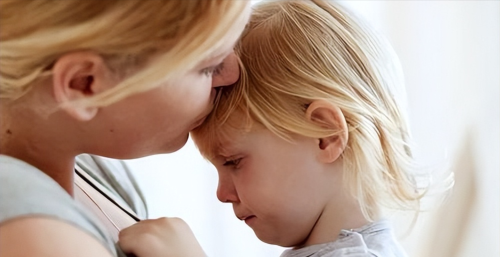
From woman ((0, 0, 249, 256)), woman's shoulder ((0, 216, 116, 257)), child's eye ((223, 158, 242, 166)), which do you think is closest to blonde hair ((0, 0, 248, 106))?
woman ((0, 0, 249, 256))

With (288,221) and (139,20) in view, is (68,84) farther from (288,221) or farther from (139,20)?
(288,221)

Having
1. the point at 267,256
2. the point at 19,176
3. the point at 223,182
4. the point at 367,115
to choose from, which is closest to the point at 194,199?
the point at 267,256

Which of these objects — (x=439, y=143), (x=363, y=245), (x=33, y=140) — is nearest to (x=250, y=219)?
(x=363, y=245)

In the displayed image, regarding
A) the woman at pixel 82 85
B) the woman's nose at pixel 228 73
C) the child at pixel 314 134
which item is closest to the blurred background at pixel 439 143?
the child at pixel 314 134

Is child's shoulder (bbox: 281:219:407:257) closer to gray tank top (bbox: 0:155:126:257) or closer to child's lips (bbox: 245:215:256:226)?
child's lips (bbox: 245:215:256:226)

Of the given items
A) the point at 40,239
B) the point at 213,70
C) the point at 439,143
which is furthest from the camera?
the point at 439,143

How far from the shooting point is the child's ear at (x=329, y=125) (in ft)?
2.60

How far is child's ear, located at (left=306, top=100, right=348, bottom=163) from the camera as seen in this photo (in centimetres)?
79

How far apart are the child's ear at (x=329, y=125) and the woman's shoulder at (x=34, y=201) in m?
0.28

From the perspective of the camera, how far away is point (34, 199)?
599mm

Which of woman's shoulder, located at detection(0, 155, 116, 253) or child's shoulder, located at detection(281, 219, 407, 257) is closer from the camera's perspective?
woman's shoulder, located at detection(0, 155, 116, 253)

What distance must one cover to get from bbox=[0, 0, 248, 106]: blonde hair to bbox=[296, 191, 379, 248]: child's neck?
0.97 feet

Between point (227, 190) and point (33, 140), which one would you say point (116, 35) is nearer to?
point (33, 140)

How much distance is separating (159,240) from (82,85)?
0.65ft
